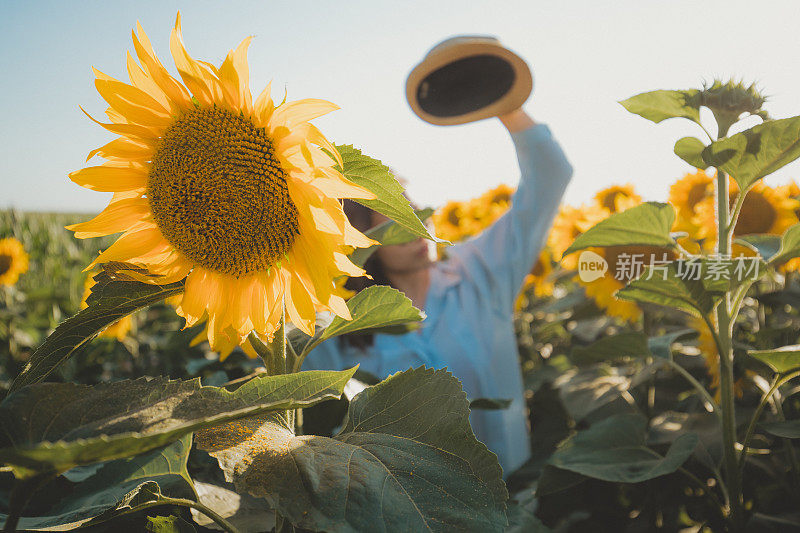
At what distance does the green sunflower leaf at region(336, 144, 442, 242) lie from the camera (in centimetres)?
51

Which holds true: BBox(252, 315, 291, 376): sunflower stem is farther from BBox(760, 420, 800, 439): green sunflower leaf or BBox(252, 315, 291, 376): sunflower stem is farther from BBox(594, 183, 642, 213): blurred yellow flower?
BBox(594, 183, 642, 213): blurred yellow flower

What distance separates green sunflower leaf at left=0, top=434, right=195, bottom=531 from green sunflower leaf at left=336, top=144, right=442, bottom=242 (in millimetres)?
312

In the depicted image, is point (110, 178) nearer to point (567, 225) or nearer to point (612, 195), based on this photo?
point (567, 225)

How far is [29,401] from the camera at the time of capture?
0.40 m

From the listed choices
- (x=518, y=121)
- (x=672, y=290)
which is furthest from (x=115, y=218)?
(x=518, y=121)

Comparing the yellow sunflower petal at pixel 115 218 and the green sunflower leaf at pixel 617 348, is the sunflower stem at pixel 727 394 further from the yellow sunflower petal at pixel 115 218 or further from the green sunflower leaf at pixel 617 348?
the yellow sunflower petal at pixel 115 218

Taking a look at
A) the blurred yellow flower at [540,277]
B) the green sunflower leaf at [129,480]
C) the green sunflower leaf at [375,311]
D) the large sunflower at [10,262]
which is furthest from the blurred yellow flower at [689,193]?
the large sunflower at [10,262]

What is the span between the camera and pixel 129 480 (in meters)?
0.60

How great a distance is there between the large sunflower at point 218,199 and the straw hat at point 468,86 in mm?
745

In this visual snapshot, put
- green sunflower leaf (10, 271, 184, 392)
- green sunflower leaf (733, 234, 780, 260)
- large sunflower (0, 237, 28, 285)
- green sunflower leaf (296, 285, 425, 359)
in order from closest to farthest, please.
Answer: green sunflower leaf (10, 271, 184, 392) → green sunflower leaf (296, 285, 425, 359) → green sunflower leaf (733, 234, 780, 260) → large sunflower (0, 237, 28, 285)

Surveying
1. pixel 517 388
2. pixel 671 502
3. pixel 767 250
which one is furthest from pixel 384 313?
pixel 517 388

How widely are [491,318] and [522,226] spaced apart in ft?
1.37

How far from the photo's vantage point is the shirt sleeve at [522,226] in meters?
2.20

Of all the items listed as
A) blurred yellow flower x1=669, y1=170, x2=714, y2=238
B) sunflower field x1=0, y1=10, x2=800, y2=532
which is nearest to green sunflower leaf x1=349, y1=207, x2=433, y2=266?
sunflower field x1=0, y1=10, x2=800, y2=532
